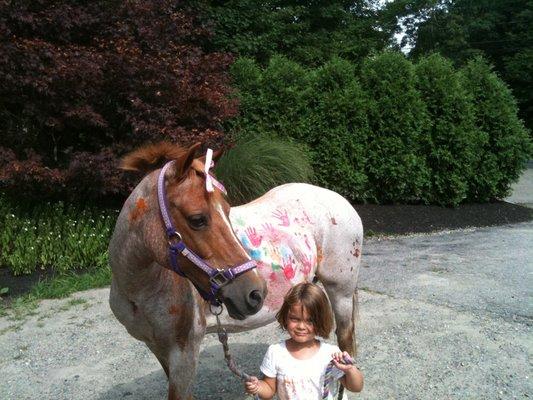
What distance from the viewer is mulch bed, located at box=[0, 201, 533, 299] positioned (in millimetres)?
9039

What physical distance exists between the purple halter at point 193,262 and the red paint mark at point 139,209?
11 cm

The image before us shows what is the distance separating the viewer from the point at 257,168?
7.09 metres

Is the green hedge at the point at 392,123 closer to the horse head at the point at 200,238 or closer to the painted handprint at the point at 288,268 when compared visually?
the painted handprint at the point at 288,268

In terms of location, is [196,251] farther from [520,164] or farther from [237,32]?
[520,164]

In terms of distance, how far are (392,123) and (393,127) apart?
0.27ft

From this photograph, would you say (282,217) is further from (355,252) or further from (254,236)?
(355,252)

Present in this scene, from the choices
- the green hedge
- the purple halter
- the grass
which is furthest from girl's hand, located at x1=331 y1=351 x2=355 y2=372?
the green hedge

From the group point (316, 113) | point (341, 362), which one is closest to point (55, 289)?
point (341, 362)

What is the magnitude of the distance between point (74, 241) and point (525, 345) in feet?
16.9

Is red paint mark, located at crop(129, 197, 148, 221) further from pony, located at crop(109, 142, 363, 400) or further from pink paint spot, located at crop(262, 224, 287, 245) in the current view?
pink paint spot, located at crop(262, 224, 287, 245)

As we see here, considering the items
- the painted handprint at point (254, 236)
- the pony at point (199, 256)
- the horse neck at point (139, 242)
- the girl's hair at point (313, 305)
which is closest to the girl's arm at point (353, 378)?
the girl's hair at point (313, 305)

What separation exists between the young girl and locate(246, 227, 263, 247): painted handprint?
750mm

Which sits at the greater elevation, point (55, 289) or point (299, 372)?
point (299, 372)

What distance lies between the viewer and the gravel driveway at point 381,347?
336 cm
